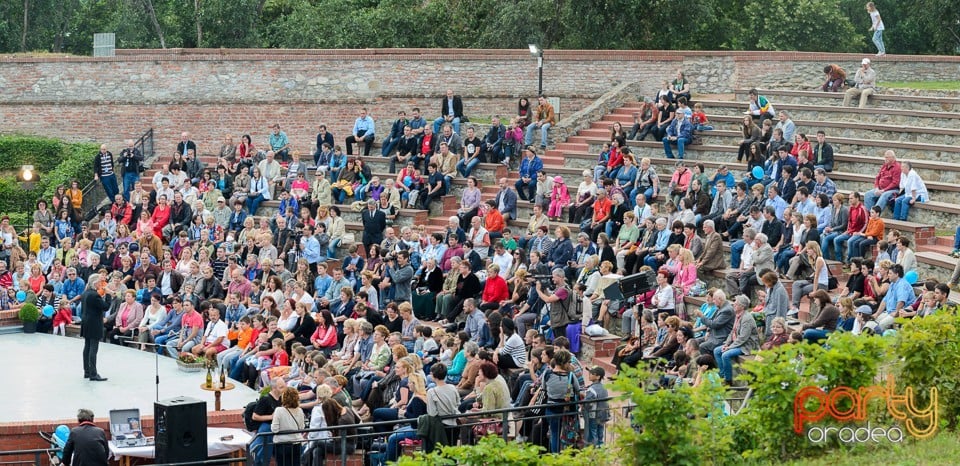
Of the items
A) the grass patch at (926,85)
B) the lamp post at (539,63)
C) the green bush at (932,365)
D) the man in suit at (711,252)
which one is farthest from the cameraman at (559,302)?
the grass patch at (926,85)

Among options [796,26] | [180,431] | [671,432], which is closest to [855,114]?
[796,26]

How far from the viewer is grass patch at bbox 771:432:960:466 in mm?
11148

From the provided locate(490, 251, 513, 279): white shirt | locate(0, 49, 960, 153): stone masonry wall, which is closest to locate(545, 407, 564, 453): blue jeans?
locate(490, 251, 513, 279): white shirt

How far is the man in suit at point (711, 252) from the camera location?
64.8ft

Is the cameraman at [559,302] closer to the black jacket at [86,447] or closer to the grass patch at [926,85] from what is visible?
the black jacket at [86,447]

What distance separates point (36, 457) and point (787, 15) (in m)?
25.5

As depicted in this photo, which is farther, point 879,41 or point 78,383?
point 879,41

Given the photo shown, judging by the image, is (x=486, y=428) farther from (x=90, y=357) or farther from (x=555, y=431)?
(x=90, y=357)

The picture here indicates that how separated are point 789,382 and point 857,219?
28.4 feet

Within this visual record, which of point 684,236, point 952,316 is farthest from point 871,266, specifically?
point 952,316

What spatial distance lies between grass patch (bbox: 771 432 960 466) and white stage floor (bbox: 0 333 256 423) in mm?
8586

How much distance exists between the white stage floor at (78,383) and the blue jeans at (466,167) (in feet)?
23.9

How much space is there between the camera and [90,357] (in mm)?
19391

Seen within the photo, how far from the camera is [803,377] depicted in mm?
11539
